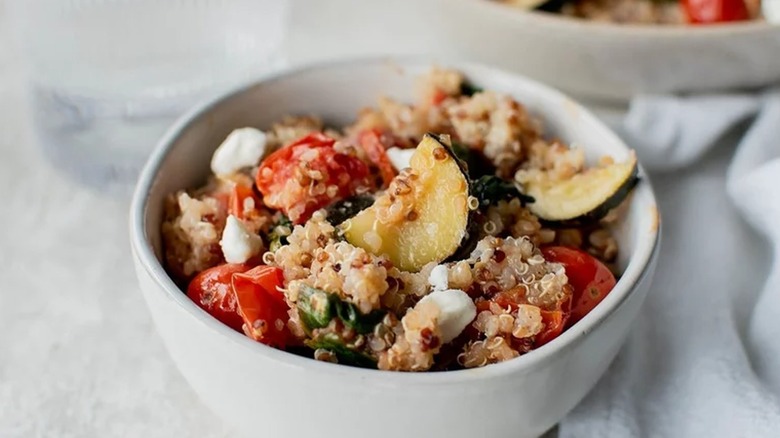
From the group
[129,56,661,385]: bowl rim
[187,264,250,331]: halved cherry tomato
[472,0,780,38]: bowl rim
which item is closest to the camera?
[129,56,661,385]: bowl rim

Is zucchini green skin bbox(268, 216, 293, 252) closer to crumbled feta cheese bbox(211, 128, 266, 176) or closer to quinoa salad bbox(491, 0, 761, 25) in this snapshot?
crumbled feta cheese bbox(211, 128, 266, 176)

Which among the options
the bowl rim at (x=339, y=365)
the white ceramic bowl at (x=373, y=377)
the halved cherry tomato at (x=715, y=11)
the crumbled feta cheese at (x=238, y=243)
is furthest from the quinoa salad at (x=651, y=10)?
the crumbled feta cheese at (x=238, y=243)

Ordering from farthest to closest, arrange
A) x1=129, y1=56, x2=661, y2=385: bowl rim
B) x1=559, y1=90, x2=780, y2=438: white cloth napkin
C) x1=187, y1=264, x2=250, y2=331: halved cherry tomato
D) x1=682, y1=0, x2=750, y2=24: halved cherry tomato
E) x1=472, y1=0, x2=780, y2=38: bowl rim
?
x1=682, y1=0, x2=750, y2=24: halved cherry tomato → x1=472, y1=0, x2=780, y2=38: bowl rim → x1=559, y1=90, x2=780, y2=438: white cloth napkin → x1=187, y1=264, x2=250, y2=331: halved cherry tomato → x1=129, y1=56, x2=661, y2=385: bowl rim

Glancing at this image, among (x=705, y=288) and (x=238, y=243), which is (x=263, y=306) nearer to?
(x=238, y=243)

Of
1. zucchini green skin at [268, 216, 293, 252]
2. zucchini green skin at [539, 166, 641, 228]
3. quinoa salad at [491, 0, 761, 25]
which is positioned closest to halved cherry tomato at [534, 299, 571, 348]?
zucchini green skin at [539, 166, 641, 228]

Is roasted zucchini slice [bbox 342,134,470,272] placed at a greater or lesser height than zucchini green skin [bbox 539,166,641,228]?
greater

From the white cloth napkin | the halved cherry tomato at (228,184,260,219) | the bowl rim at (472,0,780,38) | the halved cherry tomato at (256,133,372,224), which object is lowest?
the white cloth napkin

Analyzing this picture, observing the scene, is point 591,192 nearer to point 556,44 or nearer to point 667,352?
point 667,352
